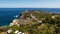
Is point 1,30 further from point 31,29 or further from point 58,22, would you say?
point 58,22

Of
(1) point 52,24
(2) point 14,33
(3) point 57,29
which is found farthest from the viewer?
(1) point 52,24

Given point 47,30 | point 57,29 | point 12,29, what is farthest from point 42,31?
point 12,29

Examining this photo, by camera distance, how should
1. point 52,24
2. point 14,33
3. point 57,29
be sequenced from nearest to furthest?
1. point 14,33
2. point 57,29
3. point 52,24

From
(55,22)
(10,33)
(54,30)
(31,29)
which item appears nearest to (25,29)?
(31,29)

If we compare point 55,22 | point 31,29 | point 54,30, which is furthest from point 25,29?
point 55,22

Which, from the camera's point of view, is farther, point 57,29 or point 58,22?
point 58,22

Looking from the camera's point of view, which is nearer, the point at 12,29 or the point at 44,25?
the point at 12,29

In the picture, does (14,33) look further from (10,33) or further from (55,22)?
(55,22)
